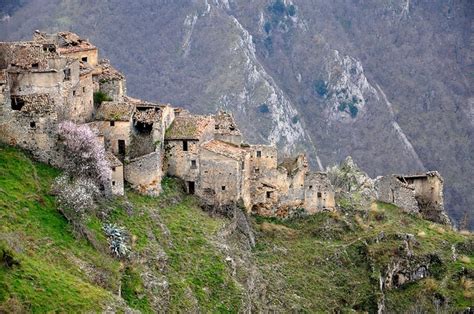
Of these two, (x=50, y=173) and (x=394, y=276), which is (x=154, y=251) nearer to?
(x=50, y=173)

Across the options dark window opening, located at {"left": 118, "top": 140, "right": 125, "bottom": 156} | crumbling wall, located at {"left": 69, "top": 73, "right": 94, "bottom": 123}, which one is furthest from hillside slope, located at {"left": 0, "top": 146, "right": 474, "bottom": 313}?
crumbling wall, located at {"left": 69, "top": 73, "right": 94, "bottom": 123}

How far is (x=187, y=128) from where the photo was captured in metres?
69.9

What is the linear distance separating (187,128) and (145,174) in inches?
228

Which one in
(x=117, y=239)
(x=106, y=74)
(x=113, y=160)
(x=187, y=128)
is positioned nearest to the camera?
(x=117, y=239)

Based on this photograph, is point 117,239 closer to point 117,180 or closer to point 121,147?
point 117,180

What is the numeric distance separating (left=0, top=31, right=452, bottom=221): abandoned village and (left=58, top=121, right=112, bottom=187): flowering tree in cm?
65

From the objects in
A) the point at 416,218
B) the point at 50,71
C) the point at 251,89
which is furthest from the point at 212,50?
the point at 50,71

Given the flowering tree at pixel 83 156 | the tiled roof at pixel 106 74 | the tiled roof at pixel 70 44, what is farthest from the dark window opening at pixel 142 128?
the tiled roof at pixel 70 44

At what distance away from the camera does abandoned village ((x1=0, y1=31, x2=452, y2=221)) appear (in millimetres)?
61812

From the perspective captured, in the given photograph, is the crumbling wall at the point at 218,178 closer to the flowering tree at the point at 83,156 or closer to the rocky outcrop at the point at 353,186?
the flowering tree at the point at 83,156

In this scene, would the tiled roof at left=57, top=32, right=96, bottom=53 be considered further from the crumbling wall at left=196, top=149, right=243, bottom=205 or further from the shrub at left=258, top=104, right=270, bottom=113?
the shrub at left=258, top=104, right=270, bottom=113

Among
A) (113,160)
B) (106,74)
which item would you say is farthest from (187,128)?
(113,160)

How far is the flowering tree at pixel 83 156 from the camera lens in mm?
61531

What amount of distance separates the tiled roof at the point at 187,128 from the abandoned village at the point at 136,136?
0.07m
